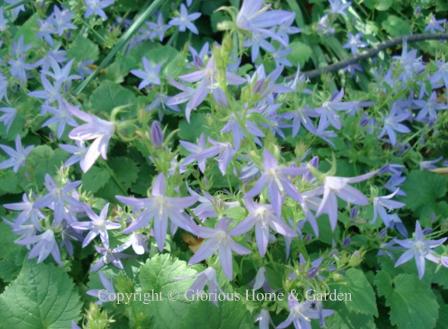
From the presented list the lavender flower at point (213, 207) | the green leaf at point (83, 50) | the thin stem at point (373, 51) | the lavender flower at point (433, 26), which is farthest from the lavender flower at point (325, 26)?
the lavender flower at point (213, 207)

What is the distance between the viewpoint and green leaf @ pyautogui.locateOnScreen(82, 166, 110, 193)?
1852mm

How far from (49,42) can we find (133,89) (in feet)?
1.34

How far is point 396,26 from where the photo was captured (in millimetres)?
2764

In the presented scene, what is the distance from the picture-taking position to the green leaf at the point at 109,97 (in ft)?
6.91

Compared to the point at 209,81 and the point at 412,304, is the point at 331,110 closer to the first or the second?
the point at 412,304

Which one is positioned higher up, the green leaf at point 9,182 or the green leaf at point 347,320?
the green leaf at point 9,182

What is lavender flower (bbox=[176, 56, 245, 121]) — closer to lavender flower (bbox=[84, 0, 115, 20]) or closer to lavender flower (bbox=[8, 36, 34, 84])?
lavender flower (bbox=[8, 36, 34, 84])

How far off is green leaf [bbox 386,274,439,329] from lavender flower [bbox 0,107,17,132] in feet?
4.96

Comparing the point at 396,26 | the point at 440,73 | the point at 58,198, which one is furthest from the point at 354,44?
the point at 58,198

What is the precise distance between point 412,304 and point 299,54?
1.24 metres

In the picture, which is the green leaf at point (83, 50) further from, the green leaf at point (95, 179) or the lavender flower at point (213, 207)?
the lavender flower at point (213, 207)

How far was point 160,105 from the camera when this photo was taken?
7.04 feet

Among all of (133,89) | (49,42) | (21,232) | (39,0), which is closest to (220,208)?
(21,232)

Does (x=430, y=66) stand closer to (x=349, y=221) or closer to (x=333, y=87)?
(x=333, y=87)
